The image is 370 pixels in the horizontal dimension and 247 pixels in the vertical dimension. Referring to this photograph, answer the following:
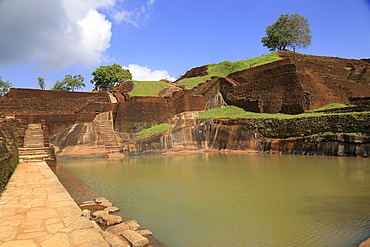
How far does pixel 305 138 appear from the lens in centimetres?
1673

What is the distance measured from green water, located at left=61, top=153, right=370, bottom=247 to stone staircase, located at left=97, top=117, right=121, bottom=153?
963cm

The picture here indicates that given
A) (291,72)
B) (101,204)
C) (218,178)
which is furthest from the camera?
(291,72)

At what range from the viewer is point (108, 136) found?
2147 centimetres

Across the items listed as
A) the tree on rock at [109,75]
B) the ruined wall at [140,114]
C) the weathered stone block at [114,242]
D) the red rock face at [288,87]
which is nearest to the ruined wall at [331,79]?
the red rock face at [288,87]

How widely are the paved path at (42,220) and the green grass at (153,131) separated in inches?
602

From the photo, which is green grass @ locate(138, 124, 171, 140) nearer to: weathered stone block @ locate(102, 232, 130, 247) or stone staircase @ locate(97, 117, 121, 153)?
stone staircase @ locate(97, 117, 121, 153)

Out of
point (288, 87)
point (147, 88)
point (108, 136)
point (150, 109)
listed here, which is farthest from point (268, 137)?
point (147, 88)

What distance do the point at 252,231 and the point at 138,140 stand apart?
56.9 feet

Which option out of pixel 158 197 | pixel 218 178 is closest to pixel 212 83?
pixel 218 178

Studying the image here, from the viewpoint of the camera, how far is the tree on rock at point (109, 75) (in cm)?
4351

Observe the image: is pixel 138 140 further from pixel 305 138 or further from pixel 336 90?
pixel 336 90

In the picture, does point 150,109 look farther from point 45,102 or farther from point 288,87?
point 288,87

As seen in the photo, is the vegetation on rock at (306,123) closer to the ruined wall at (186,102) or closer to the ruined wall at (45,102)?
the ruined wall at (186,102)

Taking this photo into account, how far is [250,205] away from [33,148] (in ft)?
38.9
